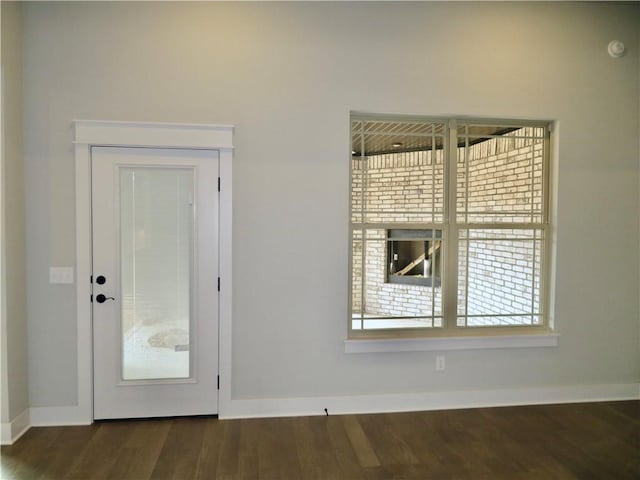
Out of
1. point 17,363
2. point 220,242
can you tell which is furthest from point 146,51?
point 17,363

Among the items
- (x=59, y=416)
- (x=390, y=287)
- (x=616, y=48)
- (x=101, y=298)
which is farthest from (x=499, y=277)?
(x=59, y=416)

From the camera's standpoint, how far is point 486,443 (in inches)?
104

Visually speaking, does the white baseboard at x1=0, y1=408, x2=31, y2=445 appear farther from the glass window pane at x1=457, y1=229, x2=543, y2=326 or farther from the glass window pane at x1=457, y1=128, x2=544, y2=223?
the glass window pane at x1=457, y1=128, x2=544, y2=223

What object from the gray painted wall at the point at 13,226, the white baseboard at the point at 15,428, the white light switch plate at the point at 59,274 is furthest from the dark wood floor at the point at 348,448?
the white light switch plate at the point at 59,274

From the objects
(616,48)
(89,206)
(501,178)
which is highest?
(616,48)

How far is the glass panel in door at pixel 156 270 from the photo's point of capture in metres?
2.86

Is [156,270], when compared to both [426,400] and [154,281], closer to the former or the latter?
[154,281]

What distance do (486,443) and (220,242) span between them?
227cm

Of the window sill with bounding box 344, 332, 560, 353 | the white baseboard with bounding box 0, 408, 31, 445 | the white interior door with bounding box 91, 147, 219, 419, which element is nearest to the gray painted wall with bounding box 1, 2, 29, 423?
the white baseboard with bounding box 0, 408, 31, 445

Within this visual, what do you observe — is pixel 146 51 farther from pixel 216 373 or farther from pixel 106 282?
pixel 216 373

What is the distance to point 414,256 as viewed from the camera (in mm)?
3219

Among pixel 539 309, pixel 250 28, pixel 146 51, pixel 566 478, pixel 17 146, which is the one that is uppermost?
pixel 250 28

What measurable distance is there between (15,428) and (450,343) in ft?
10.2

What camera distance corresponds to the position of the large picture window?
3156mm
